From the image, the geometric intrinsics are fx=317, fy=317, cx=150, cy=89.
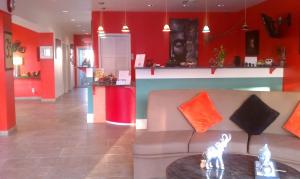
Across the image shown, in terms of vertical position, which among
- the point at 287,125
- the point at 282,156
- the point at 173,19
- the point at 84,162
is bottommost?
the point at 84,162

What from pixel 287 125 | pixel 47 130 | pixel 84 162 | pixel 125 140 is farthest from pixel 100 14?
pixel 287 125

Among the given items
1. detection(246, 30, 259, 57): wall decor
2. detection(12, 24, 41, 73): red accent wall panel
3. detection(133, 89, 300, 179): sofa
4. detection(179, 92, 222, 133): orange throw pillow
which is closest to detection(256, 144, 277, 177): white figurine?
detection(133, 89, 300, 179): sofa

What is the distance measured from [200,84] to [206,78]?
0.16 metres

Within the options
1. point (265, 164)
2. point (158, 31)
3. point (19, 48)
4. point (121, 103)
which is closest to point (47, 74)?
point (19, 48)

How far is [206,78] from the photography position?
19.6 ft

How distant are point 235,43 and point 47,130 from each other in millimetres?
5447

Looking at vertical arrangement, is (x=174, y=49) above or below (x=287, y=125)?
above

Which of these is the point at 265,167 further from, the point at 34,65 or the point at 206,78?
the point at 34,65

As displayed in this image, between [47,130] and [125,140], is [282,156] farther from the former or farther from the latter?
[47,130]

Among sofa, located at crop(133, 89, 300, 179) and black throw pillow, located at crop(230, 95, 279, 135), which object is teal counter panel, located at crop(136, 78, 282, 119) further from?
black throw pillow, located at crop(230, 95, 279, 135)

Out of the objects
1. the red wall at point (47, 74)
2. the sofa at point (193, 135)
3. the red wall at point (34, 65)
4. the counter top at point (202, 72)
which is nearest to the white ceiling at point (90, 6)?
the red wall at point (47, 74)

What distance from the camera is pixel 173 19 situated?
8594 mm

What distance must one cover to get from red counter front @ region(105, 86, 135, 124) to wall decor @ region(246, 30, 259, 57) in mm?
3187

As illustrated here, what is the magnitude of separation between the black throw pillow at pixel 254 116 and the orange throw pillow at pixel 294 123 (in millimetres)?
164
